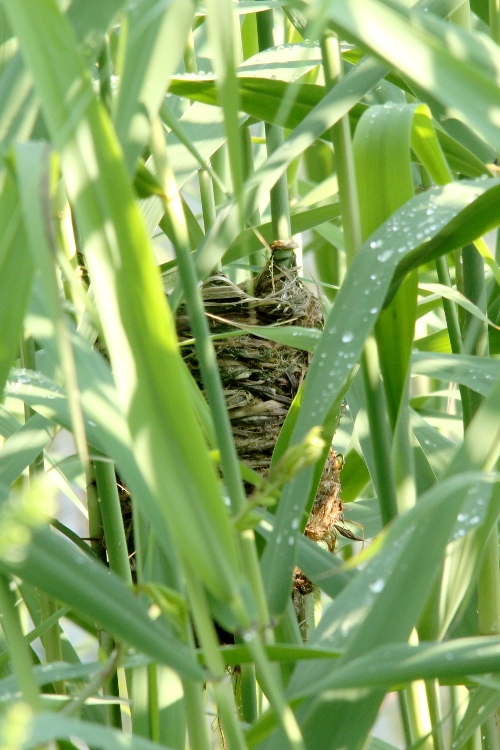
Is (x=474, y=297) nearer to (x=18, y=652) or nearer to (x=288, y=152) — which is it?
(x=288, y=152)

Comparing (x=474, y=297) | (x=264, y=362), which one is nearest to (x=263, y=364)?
(x=264, y=362)

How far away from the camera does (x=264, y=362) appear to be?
0.86 metres

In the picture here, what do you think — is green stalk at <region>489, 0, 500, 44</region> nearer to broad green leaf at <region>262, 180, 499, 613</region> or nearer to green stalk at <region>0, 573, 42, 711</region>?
broad green leaf at <region>262, 180, 499, 613</region>

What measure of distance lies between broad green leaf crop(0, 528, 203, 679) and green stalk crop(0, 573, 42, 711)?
2 cm

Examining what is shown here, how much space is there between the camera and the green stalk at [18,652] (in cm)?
29

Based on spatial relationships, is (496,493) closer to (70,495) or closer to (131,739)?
(131,739)

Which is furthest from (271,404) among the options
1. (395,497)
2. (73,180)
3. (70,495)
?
(73,180)

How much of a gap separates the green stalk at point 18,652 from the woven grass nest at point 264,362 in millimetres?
483

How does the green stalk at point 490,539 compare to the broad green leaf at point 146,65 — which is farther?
the green stalk at point 490,539

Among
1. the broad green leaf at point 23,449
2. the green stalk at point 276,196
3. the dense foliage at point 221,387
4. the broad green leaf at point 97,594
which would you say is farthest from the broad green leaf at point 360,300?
the green stalk at point 276,196

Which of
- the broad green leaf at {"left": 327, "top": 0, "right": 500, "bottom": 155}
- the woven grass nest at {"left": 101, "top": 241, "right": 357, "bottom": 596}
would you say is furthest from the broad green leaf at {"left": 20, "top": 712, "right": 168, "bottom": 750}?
the woven grass nest at {"left": 101, "top": 241, "right": 357, "bottom": 596}

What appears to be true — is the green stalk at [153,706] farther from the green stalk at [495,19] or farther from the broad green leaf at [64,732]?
the green stalk at [495,19]

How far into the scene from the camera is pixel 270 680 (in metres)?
0.28

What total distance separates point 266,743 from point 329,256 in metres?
0.87
